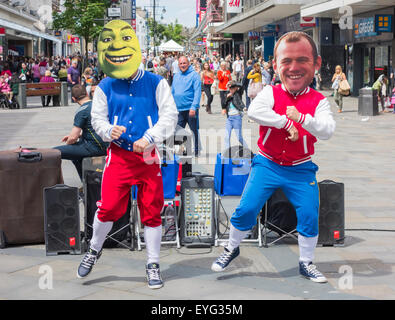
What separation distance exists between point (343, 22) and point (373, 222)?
25016mm

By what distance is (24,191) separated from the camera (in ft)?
20.0

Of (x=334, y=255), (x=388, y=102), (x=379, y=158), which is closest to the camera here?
(x=334, y=255)

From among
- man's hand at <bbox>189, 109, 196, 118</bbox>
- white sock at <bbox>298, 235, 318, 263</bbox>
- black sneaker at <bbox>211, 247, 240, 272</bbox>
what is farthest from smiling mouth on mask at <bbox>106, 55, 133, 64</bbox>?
man's hand at <bbox>189, 109, 196, 118</bbox>

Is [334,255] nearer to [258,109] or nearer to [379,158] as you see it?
[258,109]

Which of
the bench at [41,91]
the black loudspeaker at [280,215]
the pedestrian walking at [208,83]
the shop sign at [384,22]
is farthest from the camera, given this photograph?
the shop sign at [384,22]

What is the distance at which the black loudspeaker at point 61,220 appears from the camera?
5.83 meters

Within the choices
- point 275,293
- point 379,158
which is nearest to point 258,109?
point 275,293

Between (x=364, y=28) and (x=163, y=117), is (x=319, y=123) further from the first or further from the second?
(x=364, y=28)

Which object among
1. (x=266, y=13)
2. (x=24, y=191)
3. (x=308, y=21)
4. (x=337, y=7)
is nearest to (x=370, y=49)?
(x=337, y=7)

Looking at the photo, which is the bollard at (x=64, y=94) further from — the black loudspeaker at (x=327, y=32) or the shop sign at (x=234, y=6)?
the shop sign at (x=234, y=6)

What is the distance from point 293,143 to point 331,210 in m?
1.41

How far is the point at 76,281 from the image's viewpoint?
201 inches

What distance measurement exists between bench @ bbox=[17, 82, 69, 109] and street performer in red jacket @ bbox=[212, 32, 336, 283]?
65.2ft

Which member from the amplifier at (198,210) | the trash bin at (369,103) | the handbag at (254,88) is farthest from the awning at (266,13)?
the amplifier at (198,210)
